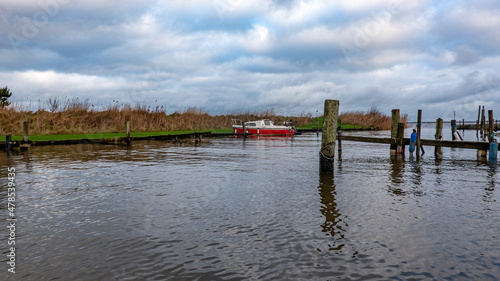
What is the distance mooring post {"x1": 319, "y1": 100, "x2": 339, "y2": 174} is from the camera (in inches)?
465

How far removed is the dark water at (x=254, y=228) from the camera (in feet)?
14.1

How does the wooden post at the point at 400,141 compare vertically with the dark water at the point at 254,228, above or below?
above

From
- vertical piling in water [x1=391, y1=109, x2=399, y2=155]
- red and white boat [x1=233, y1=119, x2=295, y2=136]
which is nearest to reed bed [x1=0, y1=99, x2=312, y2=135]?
red and white boat [x1=233, y1=119, x2=295, y2=136]

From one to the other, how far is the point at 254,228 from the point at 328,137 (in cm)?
675

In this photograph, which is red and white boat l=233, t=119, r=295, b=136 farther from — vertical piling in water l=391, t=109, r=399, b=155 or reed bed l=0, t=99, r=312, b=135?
vertical piling in water l=391, t=109, r=399, b=155

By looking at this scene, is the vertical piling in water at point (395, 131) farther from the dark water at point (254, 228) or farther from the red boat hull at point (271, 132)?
the red boat hull at point (271, 132)

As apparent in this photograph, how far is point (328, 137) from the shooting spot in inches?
470

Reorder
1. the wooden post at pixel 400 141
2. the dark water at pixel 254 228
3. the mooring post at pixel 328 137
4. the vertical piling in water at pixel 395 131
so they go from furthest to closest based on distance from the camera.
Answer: the vertical piling in water at pixel 395 131
the wooden post at pixel 400 141
the mooring post at pixel 328 137
the dark water at pixel 254 228

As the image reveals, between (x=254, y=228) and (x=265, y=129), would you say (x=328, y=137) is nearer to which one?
(x=254, y=228)

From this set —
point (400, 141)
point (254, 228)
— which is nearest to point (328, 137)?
point (254, 228)

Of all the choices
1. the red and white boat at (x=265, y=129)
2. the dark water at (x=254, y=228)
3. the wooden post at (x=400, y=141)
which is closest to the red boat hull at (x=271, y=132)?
the red and white boat at (x=265, y=129)

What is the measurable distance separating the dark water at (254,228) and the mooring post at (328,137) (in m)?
0.89

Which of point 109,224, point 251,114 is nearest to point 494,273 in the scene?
point 109,224

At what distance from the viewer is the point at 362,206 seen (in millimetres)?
7441
